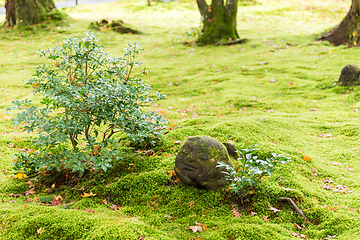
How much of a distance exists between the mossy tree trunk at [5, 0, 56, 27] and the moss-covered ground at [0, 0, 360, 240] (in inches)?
230

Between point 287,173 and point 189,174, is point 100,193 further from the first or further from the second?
point 287,173

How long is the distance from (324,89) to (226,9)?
9480 millimetres

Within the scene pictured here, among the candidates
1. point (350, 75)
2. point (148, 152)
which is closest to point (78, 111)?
point (148, 152)

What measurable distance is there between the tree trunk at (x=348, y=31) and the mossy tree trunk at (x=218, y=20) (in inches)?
228

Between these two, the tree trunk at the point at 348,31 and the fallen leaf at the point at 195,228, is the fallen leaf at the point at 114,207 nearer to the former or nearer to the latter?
the fallen leaf at the point at 195,228

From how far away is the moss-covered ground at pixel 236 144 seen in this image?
3547 mm

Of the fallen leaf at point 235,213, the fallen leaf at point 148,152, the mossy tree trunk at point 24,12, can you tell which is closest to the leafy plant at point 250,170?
the fallen leaf at point 235,213

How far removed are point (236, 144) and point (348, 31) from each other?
45.3 ft

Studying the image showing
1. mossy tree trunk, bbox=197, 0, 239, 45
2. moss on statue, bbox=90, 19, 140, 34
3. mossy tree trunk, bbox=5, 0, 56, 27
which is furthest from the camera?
moss on statue, bbox=90, 19, 140, 34

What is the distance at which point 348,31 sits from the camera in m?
14.8

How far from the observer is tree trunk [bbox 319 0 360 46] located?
46.5ft

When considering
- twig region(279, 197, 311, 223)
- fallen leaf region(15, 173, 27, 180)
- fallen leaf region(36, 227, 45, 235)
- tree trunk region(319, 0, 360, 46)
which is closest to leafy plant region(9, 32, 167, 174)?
fallen leaf region(15, 173, 27, 180)

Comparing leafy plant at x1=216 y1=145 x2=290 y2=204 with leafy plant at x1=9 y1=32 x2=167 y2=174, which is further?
leafy plant at x1=9 y1=32 x2=167 y2=174

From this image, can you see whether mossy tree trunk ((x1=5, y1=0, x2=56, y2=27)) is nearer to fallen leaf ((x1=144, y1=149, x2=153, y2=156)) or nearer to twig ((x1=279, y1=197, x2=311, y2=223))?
fallen leaf ((x1=144, y1=149, x2=153, y2=156))
